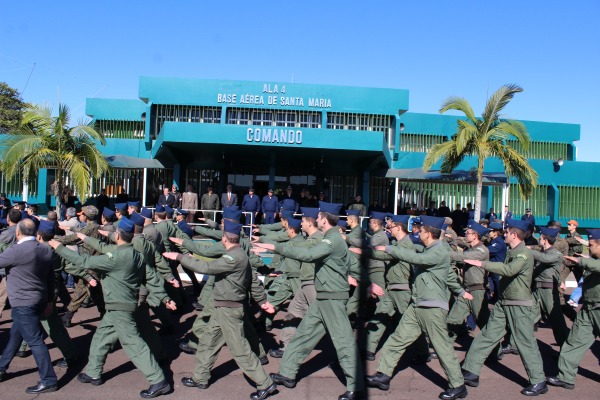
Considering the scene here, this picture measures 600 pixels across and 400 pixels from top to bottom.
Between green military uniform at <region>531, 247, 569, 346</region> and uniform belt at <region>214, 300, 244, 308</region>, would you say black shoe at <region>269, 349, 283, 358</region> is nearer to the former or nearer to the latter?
uniform belt at <region>214, 300, 244, 308</region>

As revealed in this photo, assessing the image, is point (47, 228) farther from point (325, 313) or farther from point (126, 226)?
point (325, 313)

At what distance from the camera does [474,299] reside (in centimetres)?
833

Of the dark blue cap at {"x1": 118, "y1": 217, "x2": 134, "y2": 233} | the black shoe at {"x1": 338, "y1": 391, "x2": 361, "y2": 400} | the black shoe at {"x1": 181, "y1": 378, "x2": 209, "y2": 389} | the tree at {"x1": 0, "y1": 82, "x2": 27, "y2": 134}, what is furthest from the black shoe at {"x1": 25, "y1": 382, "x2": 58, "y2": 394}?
the tree at {"x1": 0, "y1": 82, "x2": 27, "y2": 134}

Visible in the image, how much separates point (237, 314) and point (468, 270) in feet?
13.1

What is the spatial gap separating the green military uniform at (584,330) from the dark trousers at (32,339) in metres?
5.90

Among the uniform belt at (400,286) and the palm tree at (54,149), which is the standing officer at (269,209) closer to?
the palm tree at (54,149)

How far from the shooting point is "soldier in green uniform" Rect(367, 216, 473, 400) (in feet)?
Answer: 20.7

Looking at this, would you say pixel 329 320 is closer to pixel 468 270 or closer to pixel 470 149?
pixel 468 270

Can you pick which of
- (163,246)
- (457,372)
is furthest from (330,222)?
(163,246)

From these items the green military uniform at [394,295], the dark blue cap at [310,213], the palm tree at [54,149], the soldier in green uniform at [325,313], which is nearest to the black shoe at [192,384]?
the soldier in green uniform at [325,313]

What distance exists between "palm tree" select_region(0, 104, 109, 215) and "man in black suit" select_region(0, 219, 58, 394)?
10.4 m

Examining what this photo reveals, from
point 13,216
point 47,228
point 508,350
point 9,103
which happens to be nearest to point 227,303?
point 47,228

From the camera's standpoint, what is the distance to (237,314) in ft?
20.7

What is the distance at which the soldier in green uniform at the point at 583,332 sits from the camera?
22.3 ft
